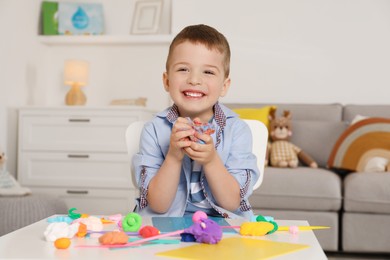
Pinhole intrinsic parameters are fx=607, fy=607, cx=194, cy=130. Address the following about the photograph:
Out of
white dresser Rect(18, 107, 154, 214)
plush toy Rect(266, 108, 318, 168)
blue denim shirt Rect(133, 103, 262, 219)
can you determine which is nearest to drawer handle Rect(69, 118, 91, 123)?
white dresser Rect(18, 107, 154, 214)

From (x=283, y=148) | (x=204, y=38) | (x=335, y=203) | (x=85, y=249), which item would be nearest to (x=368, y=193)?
(x=335, y=203)

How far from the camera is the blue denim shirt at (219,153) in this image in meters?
1.35

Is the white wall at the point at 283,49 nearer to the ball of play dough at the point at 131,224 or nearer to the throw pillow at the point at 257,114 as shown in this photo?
the throw pillow at the point at 257,114

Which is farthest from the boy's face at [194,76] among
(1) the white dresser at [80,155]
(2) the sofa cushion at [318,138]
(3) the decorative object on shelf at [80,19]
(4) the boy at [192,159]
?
(3) the decorative object on shelf at [80,19]

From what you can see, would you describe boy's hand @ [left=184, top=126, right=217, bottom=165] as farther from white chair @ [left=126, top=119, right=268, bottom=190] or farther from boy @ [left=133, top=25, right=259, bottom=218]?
white chair @ [left=126, top=119, right=268, bottom=190]

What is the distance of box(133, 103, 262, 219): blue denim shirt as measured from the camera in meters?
1.35

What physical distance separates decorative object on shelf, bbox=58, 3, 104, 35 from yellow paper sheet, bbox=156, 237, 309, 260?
365 centimetres

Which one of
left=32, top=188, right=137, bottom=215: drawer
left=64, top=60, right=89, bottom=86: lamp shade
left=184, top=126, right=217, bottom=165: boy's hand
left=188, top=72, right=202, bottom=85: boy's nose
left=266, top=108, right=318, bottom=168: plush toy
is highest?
left=64, top=60, right=89, bottom=86: lamp shade

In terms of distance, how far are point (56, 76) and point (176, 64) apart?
10.8ft

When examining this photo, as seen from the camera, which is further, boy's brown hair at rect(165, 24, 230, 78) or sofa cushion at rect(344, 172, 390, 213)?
sofa cushion at rect(344, 172, 390, 213)

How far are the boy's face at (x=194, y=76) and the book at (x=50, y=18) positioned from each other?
3.20m

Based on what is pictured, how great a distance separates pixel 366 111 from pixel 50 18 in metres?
2.30

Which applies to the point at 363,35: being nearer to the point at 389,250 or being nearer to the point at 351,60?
the point at 351,60

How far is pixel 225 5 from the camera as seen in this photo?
165 inches
